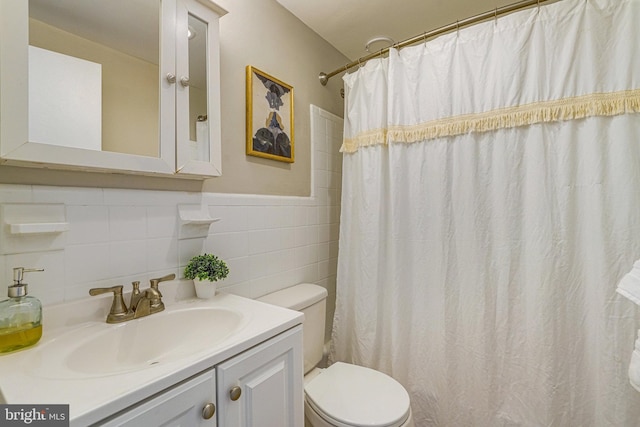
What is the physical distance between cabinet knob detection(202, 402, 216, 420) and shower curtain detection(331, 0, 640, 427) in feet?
3.33

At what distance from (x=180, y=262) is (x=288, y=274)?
23.6 inches

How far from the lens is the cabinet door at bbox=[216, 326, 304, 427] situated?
0.70 meters

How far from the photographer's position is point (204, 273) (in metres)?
1.03

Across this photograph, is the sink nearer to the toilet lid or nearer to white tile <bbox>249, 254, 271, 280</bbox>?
white tile <bbox>249, 254, 271, 280</bbox>

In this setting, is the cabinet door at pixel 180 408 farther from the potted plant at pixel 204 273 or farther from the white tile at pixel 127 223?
the white tile at pixel 127 223

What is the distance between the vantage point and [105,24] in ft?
2.85

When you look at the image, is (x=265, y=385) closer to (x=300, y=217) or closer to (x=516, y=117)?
(x=300, y=217)

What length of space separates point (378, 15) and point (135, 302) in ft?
5.92

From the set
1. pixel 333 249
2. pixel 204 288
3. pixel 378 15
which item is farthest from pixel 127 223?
pixel 378 15

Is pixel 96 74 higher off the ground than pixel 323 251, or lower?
higher

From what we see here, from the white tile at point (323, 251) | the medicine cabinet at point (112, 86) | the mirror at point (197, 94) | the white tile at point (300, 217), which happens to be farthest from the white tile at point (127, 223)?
the white tile at point (323, 251)

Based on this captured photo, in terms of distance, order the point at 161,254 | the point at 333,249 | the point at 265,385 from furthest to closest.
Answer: the point at 333,249 < the point at 161,254 < the point at 265,385

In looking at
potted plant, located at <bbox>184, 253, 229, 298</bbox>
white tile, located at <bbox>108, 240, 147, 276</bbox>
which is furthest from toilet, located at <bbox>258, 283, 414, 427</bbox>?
white tile, located at <bbox>108, 240, 147, 276</bbox>

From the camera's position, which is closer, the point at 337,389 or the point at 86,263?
the point at 86,263
